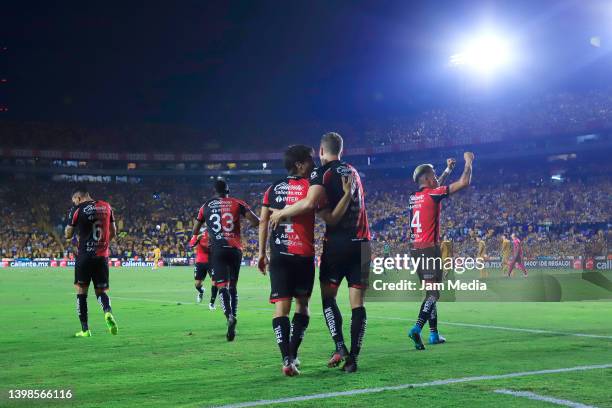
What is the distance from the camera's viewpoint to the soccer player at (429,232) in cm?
927

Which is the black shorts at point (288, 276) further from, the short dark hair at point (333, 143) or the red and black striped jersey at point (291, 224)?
the short dark hair at point (333, 143)

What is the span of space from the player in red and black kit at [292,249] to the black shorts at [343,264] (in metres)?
0.18

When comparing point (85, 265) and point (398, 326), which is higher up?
point (85, 265)

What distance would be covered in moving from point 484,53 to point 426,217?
190 feet

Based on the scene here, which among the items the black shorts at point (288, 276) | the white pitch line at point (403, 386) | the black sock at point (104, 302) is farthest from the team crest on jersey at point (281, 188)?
the black sock at point (104, 302)

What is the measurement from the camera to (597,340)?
9602mm

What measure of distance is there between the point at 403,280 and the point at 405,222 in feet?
101

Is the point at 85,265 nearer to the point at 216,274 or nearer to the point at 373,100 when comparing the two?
the point at 216,274

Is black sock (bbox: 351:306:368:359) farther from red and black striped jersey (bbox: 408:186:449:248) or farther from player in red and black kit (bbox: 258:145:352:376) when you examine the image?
red and black striped jersey (bbox: 408:186:449:248)

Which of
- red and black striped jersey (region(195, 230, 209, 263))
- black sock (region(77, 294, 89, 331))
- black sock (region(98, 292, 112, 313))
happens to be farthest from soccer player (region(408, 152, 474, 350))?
red and black striped jersey (region(195, 230, 209, 263))

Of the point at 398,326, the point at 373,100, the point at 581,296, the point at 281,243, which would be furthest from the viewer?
the point at 373,100

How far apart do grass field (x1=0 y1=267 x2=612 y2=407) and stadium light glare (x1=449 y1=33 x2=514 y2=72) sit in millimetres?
51280

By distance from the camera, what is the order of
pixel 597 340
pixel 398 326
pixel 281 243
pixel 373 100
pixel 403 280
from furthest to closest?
pixel 373 100 < pixel 403 280 < pixel 398 326 < pixel 597 340 < pixel 281 243

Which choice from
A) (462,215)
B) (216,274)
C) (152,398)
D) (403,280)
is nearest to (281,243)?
(152,398)
